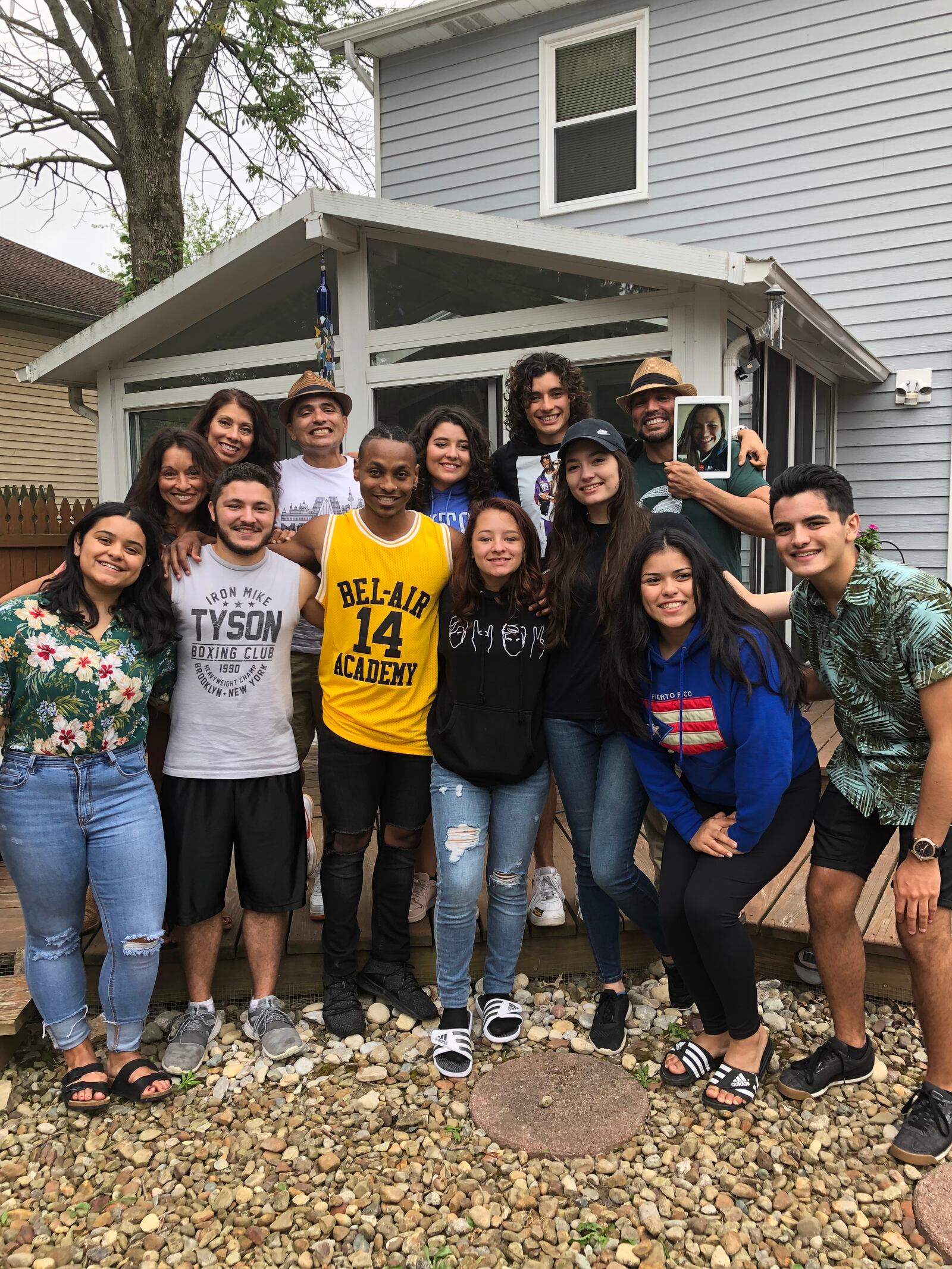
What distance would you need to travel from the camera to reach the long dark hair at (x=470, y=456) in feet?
9.78

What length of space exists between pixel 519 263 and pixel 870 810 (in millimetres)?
3778

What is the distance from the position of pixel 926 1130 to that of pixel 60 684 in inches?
98.8

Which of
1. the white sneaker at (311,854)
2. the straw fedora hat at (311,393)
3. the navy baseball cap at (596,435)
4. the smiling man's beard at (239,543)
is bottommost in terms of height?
the white sneaker at (311,854)

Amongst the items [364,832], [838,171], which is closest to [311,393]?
[364,832]

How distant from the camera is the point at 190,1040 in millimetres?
2645

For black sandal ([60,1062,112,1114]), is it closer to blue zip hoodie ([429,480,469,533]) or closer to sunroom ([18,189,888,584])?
blue zip hoodie ([429,480,469,533])

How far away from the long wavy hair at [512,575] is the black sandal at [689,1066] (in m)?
1.36

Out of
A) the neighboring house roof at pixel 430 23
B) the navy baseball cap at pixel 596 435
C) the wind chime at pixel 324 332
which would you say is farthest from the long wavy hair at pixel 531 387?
the neighboring house roof at pixel 430 23

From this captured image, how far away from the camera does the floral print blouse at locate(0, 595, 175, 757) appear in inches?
91.0

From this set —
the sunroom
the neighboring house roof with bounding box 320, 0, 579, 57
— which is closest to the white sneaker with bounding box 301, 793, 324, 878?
the sunroom

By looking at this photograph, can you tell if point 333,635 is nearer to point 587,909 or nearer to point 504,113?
point 587,909

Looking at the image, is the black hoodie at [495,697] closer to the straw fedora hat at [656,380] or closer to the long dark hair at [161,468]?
the long dark hair at [161,468]

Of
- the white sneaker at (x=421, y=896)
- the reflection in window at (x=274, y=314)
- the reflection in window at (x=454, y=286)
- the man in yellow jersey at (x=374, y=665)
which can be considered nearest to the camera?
the man in yellow jersey at (x=374, y=665)

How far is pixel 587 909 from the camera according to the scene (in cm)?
269
